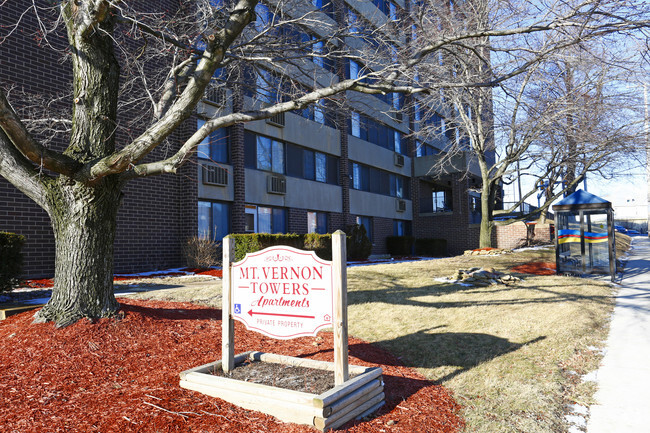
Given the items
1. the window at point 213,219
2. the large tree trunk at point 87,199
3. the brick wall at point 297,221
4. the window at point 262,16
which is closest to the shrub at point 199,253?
the window at point 213,219

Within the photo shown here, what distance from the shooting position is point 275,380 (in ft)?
13.7

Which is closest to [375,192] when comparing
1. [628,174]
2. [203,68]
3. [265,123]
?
[265,123]

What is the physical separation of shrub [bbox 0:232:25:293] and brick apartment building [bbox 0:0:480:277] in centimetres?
358

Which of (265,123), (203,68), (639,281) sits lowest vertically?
(639,281)

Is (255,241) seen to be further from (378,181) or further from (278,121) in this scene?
(378,181)

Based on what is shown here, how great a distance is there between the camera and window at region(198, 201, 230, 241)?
15.5m

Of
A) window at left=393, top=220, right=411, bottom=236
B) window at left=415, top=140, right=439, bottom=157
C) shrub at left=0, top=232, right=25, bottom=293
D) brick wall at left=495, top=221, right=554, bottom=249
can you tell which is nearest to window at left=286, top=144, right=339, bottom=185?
window at left=393, top=220, right=411, bottom=236

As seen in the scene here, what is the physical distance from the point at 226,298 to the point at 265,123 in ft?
46.9

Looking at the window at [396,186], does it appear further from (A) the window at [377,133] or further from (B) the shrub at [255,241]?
(B) the shrub at [255,241]

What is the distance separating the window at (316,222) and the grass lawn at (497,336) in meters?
9.48

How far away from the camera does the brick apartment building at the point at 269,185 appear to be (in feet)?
37.7

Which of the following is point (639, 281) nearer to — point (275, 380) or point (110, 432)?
point (275, 380)

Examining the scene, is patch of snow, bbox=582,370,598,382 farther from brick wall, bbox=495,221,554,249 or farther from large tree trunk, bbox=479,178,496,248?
brick wall, bbox=495,221,554,249

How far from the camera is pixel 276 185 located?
18219mm
